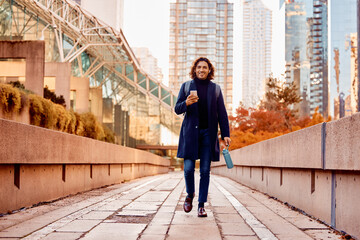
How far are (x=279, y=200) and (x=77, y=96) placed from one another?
30563 mm

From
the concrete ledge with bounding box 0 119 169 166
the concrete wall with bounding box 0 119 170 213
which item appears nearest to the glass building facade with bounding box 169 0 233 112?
the concrete wall with bounding box 0 119 170 213

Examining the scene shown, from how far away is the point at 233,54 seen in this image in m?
147

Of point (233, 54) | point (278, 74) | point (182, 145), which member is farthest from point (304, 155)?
point (233, 54)

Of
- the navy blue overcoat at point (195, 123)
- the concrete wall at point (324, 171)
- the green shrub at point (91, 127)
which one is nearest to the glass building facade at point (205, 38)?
the green shrub at point (91, 127)

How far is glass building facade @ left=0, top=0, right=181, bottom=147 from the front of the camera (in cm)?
3600

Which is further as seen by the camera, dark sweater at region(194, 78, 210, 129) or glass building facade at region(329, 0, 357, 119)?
glass building facade at region(329, 0, 357, 119)

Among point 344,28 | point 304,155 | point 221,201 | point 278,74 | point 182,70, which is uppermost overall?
point 344,28

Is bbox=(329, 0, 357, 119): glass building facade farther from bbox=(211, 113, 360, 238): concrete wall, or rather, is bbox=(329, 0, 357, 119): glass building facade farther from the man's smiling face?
the man's smiling face

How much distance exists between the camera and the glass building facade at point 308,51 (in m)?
148

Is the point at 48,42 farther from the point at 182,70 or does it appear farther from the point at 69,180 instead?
the point at 182,70

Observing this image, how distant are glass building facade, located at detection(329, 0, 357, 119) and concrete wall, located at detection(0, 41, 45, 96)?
12367 centimetres

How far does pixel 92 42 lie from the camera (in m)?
43.1

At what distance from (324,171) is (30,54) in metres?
22.1

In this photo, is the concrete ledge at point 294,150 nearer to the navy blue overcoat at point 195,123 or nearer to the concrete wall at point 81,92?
the navy blue overcoat at point 195,123
